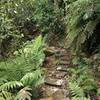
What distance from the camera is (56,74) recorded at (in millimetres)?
7277

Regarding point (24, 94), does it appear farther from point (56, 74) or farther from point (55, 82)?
point (56, 74)

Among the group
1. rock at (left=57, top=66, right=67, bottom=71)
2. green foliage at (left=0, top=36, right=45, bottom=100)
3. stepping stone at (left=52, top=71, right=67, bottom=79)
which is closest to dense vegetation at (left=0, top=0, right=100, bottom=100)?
green foliage at (left=0, top=36, right=45, bottom=100)

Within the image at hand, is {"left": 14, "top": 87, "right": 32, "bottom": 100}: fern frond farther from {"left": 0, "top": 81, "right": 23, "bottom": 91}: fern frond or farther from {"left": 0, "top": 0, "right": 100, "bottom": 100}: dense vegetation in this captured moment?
{"left": 0, "top": 81, "right": 23, "bottom": 91}: fern frond

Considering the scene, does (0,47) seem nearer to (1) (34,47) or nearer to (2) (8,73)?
(1) (34,47)

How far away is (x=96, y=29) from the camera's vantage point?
24.4 ft

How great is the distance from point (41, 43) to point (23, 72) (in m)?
1.50

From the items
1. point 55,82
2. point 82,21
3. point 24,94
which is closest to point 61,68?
point 55,82

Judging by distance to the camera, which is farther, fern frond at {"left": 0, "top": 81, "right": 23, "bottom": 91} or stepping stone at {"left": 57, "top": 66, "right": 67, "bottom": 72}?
stepping stone at {"left": 57, "top": 66, "right": 67, "bottom": 72}

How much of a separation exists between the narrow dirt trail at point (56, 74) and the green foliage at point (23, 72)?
0.96 ft

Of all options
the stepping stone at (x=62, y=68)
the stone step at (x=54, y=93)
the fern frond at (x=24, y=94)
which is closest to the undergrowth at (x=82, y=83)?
the stone step at (x=54, y=93)

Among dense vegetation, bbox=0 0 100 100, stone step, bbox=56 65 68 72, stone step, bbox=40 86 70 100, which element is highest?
dense vegetation, bbox=0 0 100 100

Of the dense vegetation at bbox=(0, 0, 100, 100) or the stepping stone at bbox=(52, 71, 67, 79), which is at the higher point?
the dense vegetation at bbox=(0, 0, 100, 100)

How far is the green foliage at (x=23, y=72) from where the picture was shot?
20.5 feet

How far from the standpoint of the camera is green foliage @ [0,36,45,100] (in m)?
6.25
